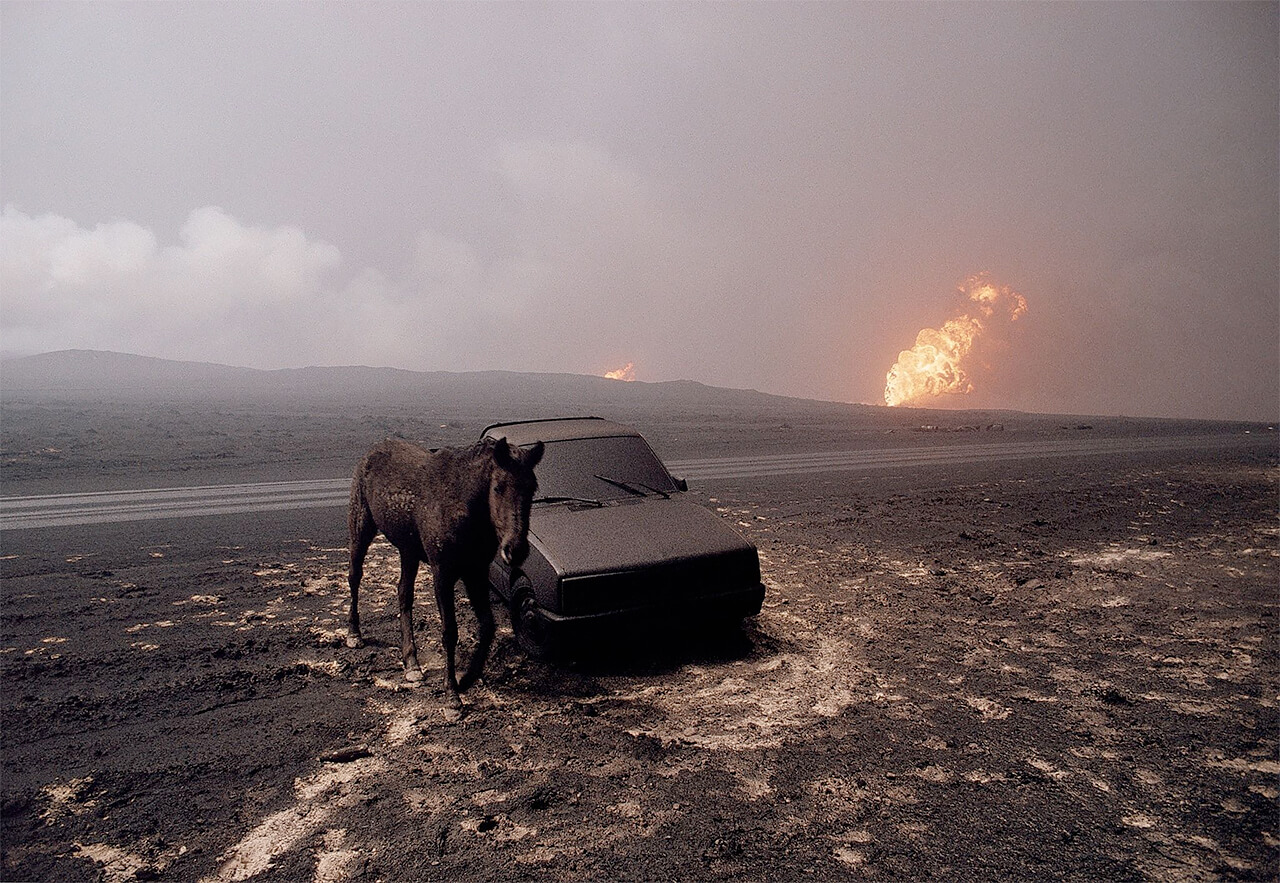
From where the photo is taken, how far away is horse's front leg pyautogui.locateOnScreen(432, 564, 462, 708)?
4707mm

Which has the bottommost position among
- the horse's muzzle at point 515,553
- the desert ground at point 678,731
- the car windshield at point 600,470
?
the desert ground at point 678,731

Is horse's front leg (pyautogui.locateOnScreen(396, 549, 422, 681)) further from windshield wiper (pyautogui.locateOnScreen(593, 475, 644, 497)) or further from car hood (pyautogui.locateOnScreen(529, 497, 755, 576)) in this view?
windshield wiper (pyautogui.locateOnScreen(593, 475, 644, 497))

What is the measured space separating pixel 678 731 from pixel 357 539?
3146 millimetres

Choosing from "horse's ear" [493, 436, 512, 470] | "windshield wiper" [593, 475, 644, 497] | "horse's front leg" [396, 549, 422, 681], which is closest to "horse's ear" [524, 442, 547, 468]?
"horse's ear" [493, 436, 512, 470]

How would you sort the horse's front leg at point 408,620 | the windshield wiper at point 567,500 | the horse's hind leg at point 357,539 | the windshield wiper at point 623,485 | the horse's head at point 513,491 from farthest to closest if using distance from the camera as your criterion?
the windshield wiper at point 623,485 < the windshield wiper at point 567,500 < the horse's hind leg at point 357,539 < the horse's front leg at point 408,620 < the horse's head at point 513,491

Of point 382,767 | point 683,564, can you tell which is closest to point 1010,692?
point 683,564

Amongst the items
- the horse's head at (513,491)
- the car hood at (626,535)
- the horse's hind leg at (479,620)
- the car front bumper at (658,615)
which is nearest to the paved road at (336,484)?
the car hood at (626,535)

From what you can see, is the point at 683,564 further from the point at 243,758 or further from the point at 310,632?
the point at 310,632

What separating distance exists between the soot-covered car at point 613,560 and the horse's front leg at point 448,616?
25.4 inches

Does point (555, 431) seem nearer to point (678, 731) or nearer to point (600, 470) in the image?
point (600, 470)

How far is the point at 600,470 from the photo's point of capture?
6.52 metres

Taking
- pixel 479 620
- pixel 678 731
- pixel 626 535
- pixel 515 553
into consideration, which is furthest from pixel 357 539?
pixel 678 731

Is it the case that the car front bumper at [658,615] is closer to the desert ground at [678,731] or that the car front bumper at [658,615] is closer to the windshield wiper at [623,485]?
the desert ground at [678,731]

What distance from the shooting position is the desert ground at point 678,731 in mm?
3422
